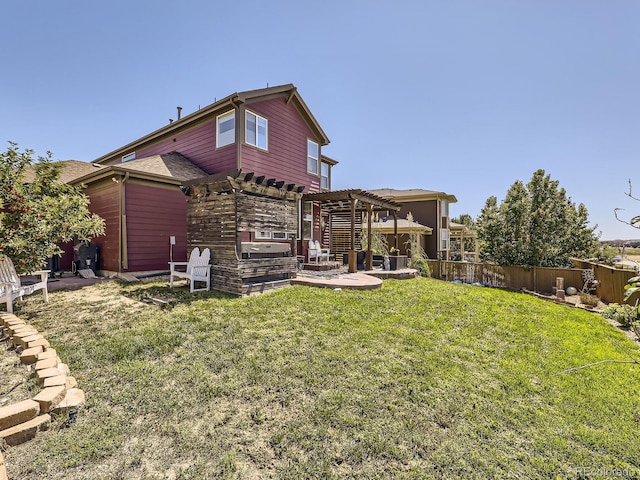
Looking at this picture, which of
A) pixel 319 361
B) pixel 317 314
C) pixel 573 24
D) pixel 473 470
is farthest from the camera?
pixel 573 24

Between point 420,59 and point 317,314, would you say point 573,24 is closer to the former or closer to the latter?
point 420,59

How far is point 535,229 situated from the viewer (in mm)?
13727

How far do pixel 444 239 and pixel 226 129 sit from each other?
1659cm

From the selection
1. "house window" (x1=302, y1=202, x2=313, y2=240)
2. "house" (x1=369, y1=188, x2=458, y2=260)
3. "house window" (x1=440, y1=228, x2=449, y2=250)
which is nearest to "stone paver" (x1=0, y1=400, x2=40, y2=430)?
"house window" (x1=302, y1=202, x2=313, y2=240)

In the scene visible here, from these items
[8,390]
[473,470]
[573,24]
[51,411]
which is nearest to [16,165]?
[8,390]

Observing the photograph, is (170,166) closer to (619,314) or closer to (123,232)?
(123,232)

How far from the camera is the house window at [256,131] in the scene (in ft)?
32.9

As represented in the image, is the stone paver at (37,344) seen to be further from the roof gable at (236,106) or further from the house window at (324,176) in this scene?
the house window at (324,176)

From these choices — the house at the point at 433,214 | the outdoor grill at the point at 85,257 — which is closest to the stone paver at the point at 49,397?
the outdoor grill at the point at 85,257

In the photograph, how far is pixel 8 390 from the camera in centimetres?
272

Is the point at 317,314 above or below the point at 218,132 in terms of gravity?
below

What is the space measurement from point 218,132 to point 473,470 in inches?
440

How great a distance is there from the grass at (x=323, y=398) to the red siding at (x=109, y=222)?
3.80 meters

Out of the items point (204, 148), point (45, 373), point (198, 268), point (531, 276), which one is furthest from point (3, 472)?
point (531, 276)
